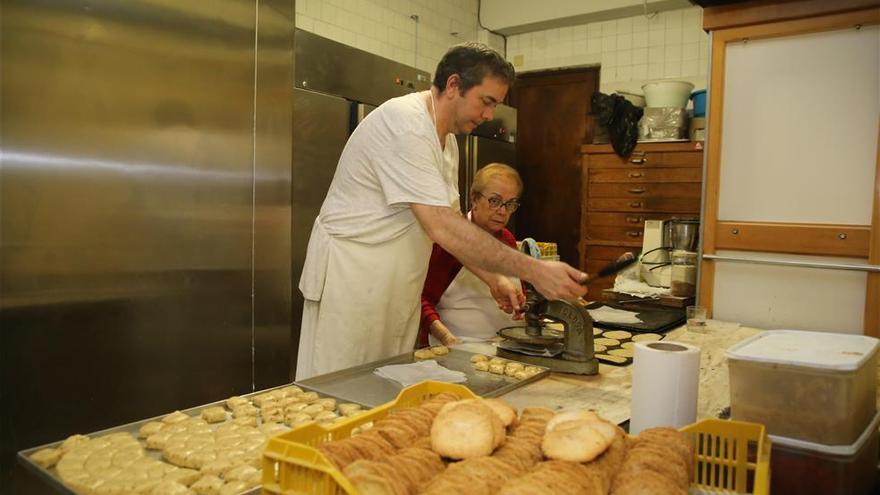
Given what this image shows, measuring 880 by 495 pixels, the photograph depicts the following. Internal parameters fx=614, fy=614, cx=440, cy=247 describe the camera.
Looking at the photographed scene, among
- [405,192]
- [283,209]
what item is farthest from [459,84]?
[283,209]

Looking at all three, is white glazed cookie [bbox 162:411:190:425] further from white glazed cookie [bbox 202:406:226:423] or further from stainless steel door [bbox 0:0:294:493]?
stainless steel door [bbox 0:0:294:493]

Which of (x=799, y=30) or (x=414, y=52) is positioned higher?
(x=414, y=52)

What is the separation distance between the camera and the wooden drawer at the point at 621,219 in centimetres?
563

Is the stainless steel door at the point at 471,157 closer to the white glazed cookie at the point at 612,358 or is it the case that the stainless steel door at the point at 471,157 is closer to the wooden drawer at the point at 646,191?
the wooden drawer at the point at 646,191

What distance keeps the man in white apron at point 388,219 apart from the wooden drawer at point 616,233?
3531 millimetres

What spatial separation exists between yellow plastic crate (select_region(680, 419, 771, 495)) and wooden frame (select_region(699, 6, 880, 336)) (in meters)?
2.03

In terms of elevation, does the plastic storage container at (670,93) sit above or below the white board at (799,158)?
above

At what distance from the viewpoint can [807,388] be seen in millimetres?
1218

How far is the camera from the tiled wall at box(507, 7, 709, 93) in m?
5.97

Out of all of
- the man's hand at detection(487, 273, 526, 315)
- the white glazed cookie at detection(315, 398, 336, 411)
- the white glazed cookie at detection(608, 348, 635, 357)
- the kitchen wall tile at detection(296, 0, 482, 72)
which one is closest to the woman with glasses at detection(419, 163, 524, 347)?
the man's hand at detection(487, 273, 526, 315)

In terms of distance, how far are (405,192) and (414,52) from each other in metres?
4.38

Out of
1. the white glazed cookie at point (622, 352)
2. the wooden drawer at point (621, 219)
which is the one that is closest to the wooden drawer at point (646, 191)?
the wooden drawer at point (621, 219)

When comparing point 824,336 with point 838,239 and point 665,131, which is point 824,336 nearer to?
point 838,239

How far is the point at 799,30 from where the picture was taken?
2.83 metres
